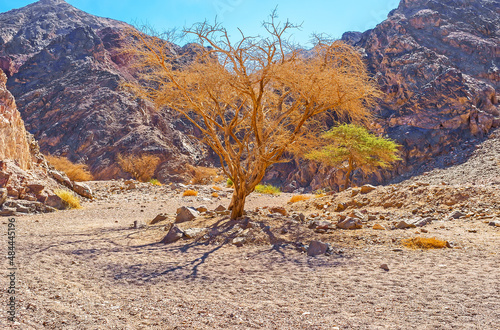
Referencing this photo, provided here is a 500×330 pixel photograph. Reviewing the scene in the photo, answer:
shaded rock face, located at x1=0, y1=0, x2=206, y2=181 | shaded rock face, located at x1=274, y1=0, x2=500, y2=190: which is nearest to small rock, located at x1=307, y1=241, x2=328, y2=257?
shaded rock face, located at x1=274, y1=0, x2=500, y2=190

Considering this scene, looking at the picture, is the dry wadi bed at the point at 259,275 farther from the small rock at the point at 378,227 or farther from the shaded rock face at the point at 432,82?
the shaded rock face at the point at 432,82

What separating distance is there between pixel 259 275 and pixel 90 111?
129 ft

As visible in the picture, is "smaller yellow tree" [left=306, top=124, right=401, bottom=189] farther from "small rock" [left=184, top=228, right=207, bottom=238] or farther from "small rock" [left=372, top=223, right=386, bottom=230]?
"small rock" [left=184, top=228, right=207, bottom=238]

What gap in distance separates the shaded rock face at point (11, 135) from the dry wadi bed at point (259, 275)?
401cm

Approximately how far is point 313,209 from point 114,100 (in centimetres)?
3567

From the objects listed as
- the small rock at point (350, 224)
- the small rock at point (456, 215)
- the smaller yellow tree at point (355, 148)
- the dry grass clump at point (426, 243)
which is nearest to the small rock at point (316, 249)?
the dry grass clump at point (426, 243)

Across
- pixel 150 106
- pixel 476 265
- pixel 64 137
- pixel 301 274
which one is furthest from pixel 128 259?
pixel 150 106

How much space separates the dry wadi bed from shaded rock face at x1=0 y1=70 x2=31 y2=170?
401cm

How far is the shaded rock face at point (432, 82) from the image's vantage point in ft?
95.9

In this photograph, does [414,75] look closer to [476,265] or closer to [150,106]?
[150,106]

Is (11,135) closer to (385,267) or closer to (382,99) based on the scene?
(385,267)

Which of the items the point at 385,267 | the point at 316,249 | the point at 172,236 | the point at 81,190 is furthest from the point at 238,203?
the point at 81,190

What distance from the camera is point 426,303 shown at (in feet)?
9.34

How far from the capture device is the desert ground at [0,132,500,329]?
260 centimetres
